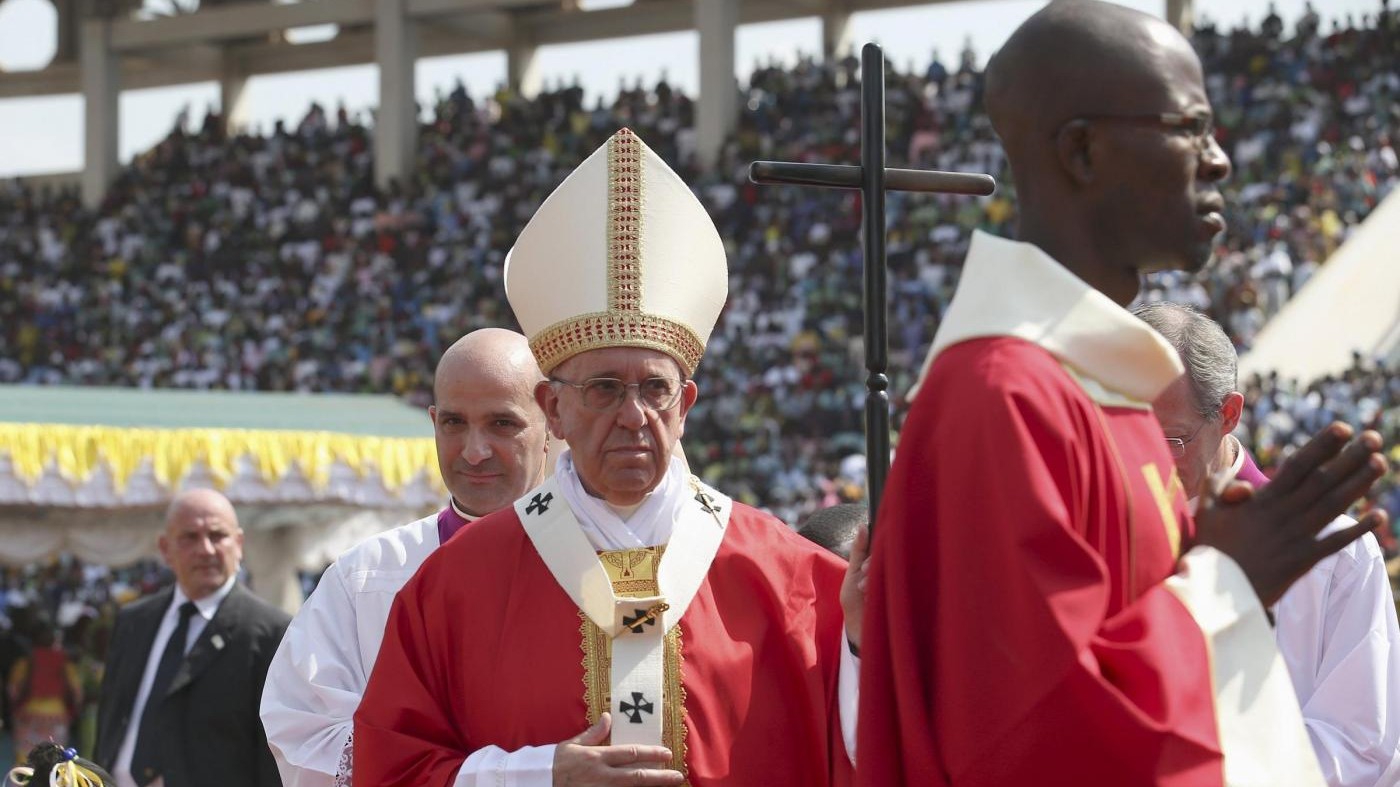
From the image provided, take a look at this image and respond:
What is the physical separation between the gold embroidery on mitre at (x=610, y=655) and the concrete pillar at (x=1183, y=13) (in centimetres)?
2150

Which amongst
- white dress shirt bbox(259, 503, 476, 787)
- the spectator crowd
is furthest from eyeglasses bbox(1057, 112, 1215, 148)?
the spectator crowd

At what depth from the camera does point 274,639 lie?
6188 millimetres

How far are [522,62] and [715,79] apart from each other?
5689 mm

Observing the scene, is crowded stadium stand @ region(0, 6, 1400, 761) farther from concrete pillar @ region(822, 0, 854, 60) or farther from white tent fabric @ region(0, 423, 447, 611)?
white tent fabric @ region(0, 423, 447, 611)

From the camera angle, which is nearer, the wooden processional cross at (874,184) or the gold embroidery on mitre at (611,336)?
the wooden processional cross at (874,184)

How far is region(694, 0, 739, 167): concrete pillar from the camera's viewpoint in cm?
2520

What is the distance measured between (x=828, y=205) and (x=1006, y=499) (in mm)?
20574

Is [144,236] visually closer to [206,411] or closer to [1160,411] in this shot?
[206,411]

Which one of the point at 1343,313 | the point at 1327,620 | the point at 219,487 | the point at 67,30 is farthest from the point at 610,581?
the point at 67,30

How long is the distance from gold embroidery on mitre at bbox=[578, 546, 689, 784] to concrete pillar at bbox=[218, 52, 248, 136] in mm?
30208

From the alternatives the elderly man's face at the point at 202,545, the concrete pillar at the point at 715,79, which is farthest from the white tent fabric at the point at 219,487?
the concrete pillar at the point at 715,79

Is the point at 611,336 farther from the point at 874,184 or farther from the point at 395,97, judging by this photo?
the point at 395,97

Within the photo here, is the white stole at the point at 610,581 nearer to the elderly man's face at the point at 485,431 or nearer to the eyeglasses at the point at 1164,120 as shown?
the elderly man's face at the point at 485,431

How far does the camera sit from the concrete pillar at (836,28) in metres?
27.6
